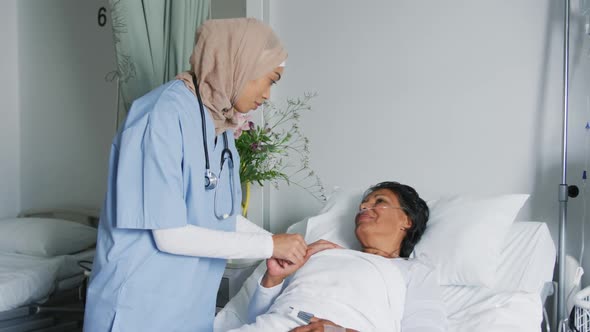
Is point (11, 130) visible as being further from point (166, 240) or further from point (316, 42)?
point (166, 240)

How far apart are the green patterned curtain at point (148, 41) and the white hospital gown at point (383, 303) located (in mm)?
991

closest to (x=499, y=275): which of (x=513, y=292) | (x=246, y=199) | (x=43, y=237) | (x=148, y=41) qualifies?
(x=513, y=292)

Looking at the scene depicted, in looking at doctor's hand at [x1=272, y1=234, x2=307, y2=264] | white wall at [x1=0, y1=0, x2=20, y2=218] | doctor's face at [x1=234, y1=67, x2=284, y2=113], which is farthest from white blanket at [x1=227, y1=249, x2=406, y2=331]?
white wall at [x1=0, y1=0, x2=20, y2=218]

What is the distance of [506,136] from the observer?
2.19 m

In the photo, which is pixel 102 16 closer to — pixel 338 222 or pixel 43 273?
pixel 43 273

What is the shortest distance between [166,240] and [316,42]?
1.54m

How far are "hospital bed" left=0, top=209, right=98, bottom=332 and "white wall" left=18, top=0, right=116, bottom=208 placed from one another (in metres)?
0.50

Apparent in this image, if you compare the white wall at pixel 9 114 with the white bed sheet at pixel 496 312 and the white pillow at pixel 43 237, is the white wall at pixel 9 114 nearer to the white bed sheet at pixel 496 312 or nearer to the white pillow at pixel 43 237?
the white pillow at pixel 43 237

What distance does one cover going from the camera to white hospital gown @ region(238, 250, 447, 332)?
1.51 meters

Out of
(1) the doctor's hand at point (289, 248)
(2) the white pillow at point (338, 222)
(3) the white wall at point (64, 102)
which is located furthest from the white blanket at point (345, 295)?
(3) the white wall at point (64, 102)

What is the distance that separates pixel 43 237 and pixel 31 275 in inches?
17.2

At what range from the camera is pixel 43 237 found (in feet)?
9.22

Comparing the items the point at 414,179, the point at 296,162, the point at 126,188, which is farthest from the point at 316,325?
the point at 296,162

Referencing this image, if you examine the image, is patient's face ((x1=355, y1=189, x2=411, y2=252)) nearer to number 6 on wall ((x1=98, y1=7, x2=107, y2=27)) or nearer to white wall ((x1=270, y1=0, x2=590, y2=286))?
white wall ((x1=270, y1=0, x2=590, y2=286))
